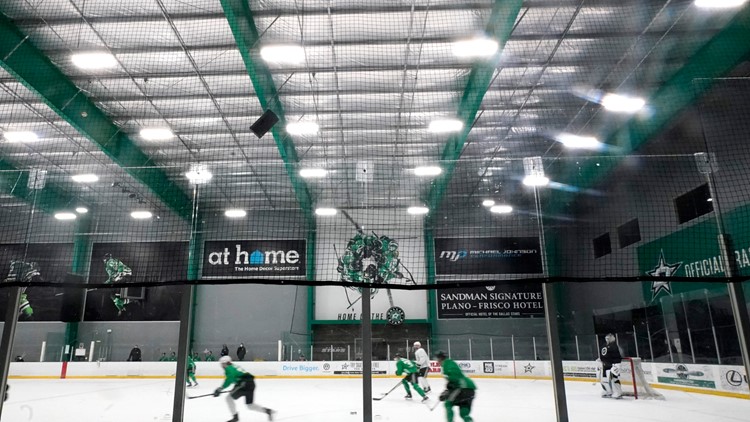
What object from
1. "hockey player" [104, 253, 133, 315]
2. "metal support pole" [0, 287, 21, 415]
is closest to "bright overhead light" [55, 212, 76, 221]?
"hockey player" [104, 253, 133, 315]

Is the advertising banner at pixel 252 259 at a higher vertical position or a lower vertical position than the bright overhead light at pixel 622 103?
lower

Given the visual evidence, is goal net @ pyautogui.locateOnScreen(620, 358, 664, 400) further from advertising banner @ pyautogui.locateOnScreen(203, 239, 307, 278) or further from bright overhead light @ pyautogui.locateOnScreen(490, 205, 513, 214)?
advertising banner @ pyautogui.locateOnScreen(203, 239, 307, 278)

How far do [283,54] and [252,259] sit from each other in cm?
655

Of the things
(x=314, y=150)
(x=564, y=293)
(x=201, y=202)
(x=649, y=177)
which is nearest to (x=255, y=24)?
(x=201, y=202)

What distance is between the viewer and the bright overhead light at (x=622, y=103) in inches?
396

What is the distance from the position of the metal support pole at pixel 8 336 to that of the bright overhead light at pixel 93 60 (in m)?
6.04

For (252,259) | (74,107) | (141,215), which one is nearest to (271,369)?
(252,259)

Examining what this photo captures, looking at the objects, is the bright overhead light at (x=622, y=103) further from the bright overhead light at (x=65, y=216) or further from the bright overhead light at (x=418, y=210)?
the bright overhead light at (x=65, y=216)

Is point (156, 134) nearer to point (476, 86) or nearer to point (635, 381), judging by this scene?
point (476, 86)

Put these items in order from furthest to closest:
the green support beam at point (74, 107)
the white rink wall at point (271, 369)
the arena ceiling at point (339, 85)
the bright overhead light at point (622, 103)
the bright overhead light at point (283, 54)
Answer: the white rink wall at point (271, 369) < the bright overhead light at point (622, 103) < the bright overhead light at point (283, 54) < the green support beam at point (74, 107) < the arena ceiling at point (339, 85)

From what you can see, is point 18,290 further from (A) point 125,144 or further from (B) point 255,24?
(A) point 125,144

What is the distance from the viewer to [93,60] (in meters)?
9.27

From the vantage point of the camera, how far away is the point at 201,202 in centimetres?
664

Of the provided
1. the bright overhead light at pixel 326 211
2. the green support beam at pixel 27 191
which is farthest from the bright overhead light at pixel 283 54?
the green support beam at pixel 27 191
